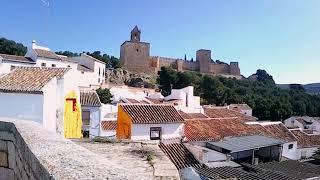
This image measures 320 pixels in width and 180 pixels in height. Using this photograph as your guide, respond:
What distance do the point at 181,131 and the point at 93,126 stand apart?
17.2 ft

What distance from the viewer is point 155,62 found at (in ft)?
276

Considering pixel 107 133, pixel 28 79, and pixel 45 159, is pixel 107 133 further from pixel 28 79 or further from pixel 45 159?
pixel 45 159

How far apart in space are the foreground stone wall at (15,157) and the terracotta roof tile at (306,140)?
29477 mm

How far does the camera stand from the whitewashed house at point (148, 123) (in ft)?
60.5

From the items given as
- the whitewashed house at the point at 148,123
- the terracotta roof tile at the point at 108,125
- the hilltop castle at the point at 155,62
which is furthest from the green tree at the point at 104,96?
the hilltop castle at the point at 155,62

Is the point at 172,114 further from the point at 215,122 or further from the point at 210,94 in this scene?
the point at 210,94

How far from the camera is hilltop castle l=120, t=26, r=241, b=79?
7588 cm

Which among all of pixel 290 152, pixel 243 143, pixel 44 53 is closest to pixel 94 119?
pixel 243 143

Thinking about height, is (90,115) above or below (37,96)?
below

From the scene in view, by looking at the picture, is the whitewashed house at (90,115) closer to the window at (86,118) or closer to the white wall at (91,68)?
the window at (86,118)

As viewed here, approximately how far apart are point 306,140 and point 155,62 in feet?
181

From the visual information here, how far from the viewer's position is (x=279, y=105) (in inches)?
2269

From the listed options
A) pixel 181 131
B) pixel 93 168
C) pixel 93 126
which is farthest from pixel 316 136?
pixel 93 168

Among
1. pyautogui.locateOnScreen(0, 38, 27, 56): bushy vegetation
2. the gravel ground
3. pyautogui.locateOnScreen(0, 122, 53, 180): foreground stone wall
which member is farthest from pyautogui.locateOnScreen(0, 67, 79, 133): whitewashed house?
pyautogui.locateOnScreen(0, 38, 27, 56): bushy vegetation
